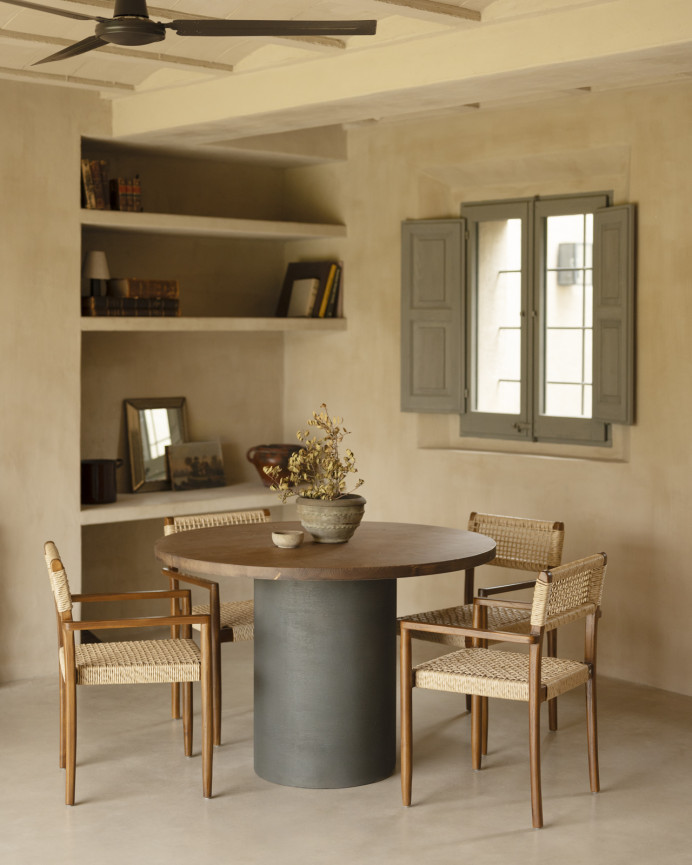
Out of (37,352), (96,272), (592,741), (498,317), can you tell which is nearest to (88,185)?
(96,272)

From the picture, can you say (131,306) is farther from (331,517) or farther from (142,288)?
(331,517)

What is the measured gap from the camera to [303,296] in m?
7.21

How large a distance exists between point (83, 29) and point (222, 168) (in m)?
2.42

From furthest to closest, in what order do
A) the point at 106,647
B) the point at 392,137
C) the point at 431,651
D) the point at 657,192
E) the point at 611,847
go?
the point at 392,137, the point at 431,651, the point at 657,192, the point at 106,647, the point at 611,847

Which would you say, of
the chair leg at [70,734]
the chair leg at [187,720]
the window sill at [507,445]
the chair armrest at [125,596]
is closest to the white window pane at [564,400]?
the window sill at [507,445]

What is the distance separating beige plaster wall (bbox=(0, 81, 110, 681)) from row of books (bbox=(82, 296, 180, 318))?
181mm

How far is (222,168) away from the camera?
7223 mm

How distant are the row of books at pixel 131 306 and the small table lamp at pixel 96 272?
0.28 ft

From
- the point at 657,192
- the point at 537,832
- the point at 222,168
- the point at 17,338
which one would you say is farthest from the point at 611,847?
the point at 222,168

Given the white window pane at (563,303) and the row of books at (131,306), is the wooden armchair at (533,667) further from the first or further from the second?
the row of books at (131,306)

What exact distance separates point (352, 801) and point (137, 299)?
10.7ft

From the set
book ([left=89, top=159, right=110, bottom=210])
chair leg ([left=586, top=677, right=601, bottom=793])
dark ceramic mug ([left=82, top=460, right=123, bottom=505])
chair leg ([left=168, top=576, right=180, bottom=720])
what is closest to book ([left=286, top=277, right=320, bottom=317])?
book ([left=89, top=159, right=110, bottom=210])

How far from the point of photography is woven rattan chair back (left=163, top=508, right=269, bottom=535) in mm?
5270

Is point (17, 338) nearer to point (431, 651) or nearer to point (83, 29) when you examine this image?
point (83, 29)
